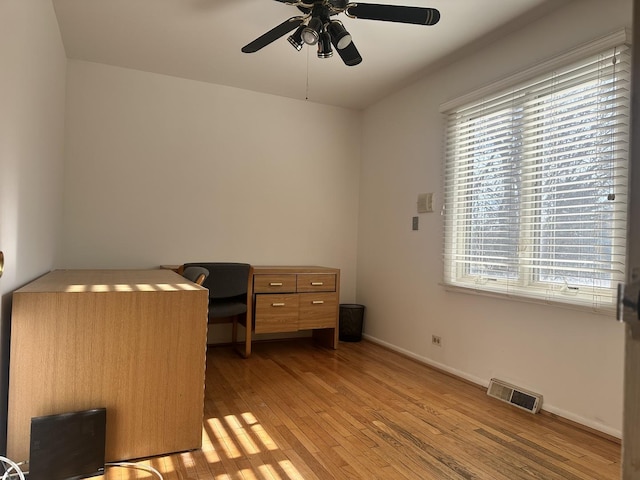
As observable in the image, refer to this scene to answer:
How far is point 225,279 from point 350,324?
Result: 1.56m

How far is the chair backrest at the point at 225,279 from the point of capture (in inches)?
132

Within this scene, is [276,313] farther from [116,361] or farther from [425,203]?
[116,361]

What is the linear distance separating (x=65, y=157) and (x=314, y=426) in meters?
3.02

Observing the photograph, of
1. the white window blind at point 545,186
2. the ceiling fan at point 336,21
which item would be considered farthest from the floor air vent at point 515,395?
the ceiling fan at point 336,21

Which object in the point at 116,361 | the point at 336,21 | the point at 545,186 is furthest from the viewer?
the point at 545,186

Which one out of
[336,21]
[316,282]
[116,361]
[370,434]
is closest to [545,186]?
[336,21]

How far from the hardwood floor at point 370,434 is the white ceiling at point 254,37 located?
2.49m

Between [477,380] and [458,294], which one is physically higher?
[458,294]

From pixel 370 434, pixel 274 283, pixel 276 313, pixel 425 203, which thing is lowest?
pixel 370 434

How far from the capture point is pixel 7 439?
172 cm

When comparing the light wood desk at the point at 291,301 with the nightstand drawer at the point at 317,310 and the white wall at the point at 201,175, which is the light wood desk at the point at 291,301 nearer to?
the nightstand drawer at the point at 317,310

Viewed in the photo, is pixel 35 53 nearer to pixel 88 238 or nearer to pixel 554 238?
pixel 88 238

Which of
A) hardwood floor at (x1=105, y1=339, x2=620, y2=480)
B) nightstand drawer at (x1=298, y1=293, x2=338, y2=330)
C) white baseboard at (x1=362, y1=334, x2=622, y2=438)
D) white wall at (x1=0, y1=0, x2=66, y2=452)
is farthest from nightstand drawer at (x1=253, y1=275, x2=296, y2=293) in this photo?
white wall at (x1=0, y1=0, x2=66, y2=452)

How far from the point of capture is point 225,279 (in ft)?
11.2
